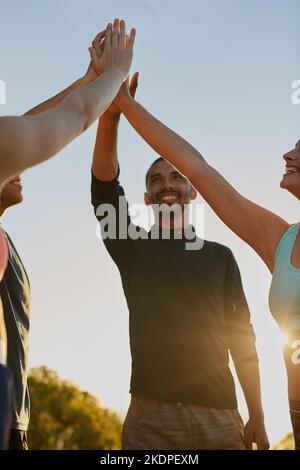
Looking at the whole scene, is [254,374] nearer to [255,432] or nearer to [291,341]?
[255,432]

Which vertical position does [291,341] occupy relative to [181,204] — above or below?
below

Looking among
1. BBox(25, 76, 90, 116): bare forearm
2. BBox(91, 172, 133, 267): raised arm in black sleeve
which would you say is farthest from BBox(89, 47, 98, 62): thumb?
BBox(91, 172, 133, 267): raised arm in black sleeve

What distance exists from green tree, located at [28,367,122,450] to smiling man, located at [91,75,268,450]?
39.9m

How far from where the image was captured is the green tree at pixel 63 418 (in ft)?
144

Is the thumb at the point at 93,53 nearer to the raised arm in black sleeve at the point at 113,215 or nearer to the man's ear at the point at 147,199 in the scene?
the raised arm in black sleeve at the point at 113,215

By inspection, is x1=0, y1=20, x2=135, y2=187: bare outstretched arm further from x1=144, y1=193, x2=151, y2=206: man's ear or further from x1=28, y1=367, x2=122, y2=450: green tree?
x1=28, y1=367, x2=122, y2=450: green tree

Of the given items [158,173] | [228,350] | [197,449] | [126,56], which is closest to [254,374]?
[228,350]

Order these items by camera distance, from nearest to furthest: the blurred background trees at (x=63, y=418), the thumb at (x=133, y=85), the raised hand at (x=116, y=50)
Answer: the raised hand at (x=116, y=50)
the thumb at (x=133, y=85)
the blurred background trees at (x=63, y=418)

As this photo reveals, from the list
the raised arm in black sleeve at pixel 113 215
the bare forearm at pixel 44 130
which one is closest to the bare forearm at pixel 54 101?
the raised arm in black sleeve at pixel 113 215

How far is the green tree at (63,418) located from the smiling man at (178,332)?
39879 millimetres

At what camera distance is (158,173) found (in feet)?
19.5

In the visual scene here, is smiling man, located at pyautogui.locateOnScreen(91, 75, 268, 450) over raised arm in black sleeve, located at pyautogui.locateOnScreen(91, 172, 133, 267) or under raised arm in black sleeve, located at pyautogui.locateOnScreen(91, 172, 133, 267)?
under

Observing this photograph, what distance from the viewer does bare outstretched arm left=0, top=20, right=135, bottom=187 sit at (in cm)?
238
